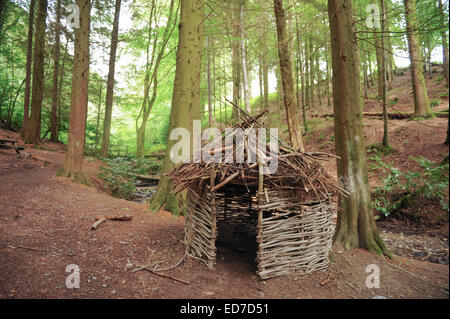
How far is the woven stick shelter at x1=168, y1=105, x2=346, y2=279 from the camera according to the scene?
2.99 m

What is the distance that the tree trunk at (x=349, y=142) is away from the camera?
3789 mm

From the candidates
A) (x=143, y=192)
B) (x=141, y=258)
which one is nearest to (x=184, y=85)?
(x=141, y=258)

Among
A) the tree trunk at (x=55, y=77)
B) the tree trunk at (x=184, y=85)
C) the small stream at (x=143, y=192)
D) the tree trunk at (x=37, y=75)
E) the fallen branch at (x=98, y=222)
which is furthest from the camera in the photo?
the tree trunk at (x=55, y=77)

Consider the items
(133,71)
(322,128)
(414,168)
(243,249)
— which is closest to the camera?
(243,249)

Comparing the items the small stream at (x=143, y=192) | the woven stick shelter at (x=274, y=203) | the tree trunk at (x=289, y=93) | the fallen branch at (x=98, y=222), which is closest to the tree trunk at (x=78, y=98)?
the small stream at (x=143, y=192)

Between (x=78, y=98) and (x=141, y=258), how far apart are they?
560 centimetres

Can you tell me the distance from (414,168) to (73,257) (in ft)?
28.2

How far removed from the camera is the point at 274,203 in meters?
3.00

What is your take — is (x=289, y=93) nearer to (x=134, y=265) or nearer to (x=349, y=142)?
(x=349, y=142)

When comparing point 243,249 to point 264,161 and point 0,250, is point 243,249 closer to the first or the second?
point 264,161

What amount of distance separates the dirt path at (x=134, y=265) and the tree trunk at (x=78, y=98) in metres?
1.92

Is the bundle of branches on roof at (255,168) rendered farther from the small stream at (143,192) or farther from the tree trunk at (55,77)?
the tree trunk at (55,77)

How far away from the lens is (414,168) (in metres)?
7.19

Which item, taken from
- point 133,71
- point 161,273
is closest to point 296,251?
point 161,273
